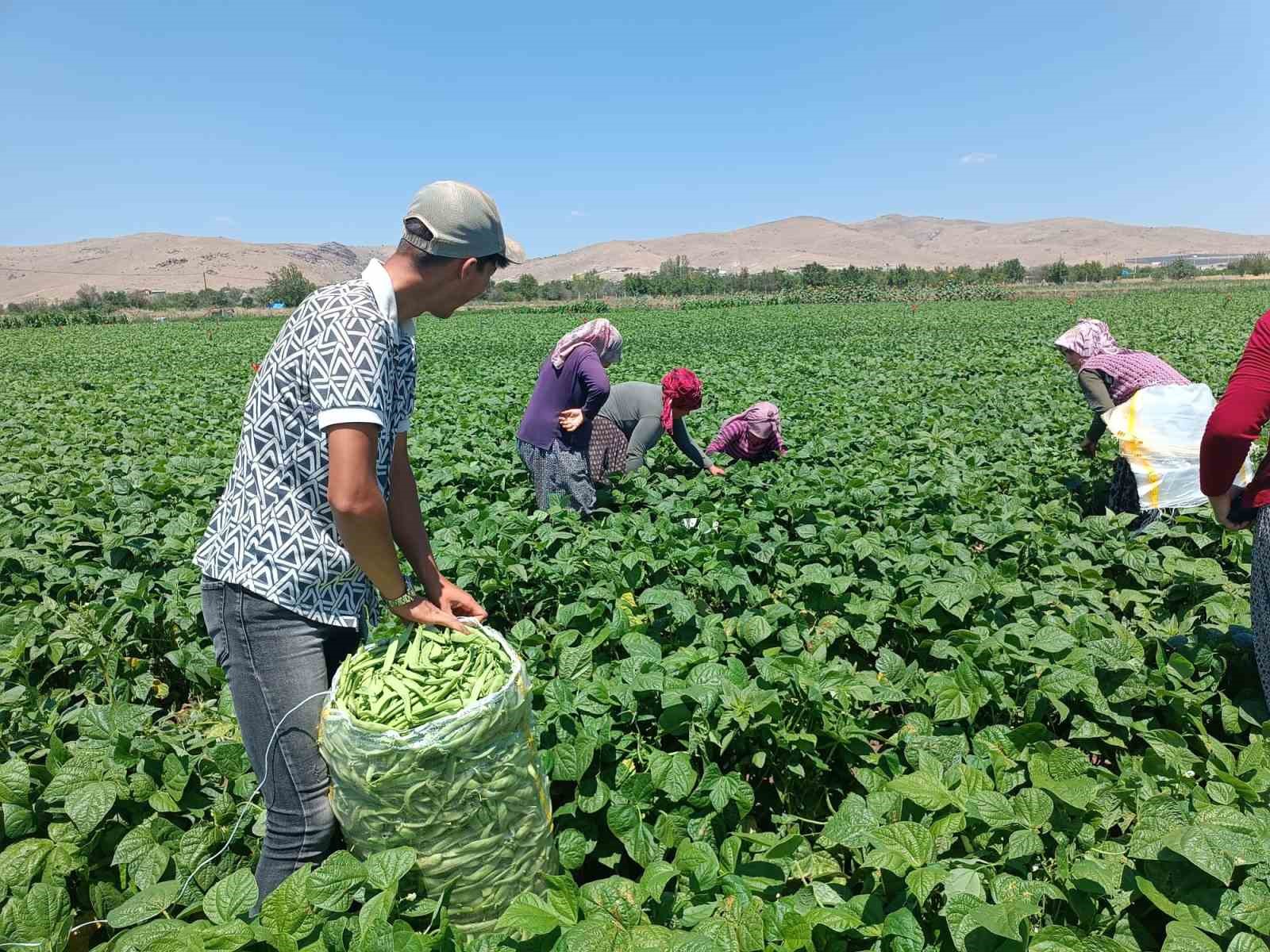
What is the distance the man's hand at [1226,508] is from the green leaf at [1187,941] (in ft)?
5.15

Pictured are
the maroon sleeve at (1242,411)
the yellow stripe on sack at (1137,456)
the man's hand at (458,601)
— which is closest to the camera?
Answer: the man's hand at (458,601)

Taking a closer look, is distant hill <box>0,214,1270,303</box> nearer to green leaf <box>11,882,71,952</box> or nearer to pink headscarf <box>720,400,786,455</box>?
pink headscarf <box>720,400,786,455</box>

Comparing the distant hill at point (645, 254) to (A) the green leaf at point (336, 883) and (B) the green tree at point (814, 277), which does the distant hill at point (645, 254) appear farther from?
(A) the green leaf at point (336, 883)

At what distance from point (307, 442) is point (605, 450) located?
11.9ft

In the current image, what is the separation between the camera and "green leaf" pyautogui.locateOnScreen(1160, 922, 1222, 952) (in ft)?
4.85

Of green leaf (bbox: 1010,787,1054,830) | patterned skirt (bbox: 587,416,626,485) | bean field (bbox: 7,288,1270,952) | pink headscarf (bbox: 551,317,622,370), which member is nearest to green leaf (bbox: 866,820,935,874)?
bean field (bbox: 7,288,1270,952)

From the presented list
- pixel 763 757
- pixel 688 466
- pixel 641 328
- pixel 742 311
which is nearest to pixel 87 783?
pixel 763 757

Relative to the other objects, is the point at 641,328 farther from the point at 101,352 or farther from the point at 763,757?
the point at 763,757

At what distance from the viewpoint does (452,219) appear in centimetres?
170

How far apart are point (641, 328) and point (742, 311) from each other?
495 inches

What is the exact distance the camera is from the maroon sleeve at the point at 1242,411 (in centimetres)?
224

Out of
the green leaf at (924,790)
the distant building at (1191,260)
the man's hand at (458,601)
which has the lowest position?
the green leaf at (924,790)

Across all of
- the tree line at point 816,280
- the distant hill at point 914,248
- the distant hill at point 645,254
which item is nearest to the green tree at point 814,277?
the tree line at point 816,280

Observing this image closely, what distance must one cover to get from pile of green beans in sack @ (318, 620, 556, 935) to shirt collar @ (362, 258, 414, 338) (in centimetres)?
76
